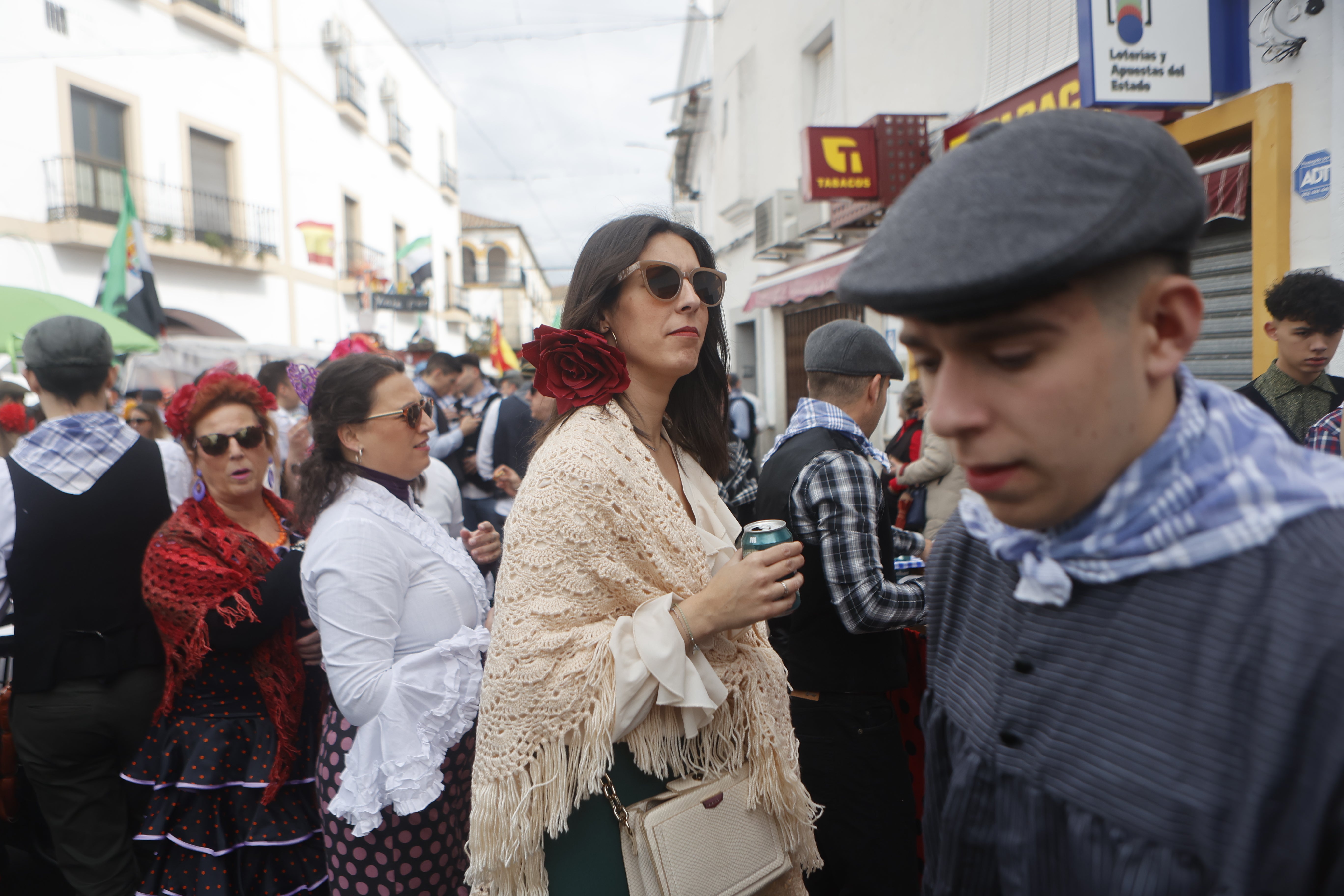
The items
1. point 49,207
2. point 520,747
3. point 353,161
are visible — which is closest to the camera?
point 520,747

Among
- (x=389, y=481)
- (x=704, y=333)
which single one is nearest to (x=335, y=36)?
(x=389, y=481)

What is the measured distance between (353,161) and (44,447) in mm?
24008

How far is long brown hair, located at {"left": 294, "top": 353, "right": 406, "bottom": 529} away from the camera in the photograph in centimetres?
252

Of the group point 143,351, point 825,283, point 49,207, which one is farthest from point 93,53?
point 825,283

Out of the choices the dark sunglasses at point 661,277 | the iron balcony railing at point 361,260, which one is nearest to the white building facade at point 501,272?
the iron balcony railing at point 361,260

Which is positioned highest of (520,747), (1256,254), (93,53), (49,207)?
(93,53)

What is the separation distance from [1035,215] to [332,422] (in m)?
2.33

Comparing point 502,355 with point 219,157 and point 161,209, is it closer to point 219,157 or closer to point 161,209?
point 161,209

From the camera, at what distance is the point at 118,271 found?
910 cm

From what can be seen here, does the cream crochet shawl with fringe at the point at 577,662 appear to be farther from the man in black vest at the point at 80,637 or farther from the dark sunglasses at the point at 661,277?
the man in black vest at the point at 80,637

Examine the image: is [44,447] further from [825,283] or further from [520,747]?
[825,283]

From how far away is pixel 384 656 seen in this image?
225 cm

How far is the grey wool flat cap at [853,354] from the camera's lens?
2961 millimetres

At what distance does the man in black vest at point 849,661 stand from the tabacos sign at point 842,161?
6.34 m
